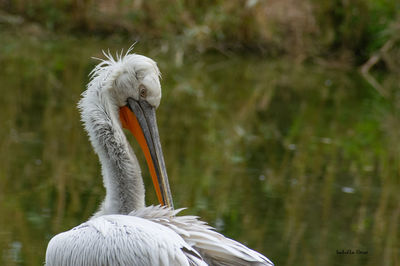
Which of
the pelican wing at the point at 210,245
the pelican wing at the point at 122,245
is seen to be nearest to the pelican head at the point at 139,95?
the pelican wing at the point at 210,245

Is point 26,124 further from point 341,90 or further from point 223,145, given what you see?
point 341,90

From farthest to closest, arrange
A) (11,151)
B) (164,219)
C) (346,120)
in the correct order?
1. (346,120)
2. (11,151)
3. (164,219)

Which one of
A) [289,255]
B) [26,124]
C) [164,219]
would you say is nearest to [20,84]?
[26,124]

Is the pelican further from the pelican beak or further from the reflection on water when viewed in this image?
the reflection on water

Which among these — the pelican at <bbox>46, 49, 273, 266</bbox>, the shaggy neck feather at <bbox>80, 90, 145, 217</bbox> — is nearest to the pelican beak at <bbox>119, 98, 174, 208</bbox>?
the pelican at <bbox>46, 49, 273, 266</bbox>

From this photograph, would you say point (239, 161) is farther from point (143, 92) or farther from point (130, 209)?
point (130, 209)

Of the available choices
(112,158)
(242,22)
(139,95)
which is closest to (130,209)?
(112,158)

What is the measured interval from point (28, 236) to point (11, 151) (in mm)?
2486

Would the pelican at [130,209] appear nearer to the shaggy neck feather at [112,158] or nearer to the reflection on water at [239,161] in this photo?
the shaggy neck feather at [112,158]

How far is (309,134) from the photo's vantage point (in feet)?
31.6

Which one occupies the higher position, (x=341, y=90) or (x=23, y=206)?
(x=341, y=90)

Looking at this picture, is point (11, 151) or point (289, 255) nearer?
point (289, 255)

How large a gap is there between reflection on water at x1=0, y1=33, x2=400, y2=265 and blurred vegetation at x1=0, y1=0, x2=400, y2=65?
293cm

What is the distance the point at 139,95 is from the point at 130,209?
643 millimetres
